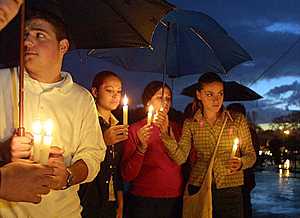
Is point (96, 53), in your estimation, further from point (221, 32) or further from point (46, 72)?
point (46, 72)

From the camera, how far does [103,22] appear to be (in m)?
3.80

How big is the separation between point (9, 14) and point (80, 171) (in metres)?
1.02

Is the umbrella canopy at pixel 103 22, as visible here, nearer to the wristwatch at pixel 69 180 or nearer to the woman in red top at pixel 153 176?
the wristwatch at pixel 69 180

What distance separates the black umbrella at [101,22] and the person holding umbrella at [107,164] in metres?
0.77

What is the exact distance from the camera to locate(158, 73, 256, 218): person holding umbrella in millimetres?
5055

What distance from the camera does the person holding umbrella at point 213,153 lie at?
199 inches

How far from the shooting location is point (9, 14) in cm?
227

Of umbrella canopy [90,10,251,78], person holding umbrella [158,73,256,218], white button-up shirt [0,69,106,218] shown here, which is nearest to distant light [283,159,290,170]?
umbrella canopy [90,10,251,78]

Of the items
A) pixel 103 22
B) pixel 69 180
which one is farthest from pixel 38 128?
pixel 103 22

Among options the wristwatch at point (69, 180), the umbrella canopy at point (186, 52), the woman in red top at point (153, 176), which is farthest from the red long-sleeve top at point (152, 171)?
the wristwatch at point (69, 180)

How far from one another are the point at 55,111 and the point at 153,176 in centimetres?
250

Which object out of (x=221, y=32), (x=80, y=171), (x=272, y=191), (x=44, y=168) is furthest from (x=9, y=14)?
(x=272, y=191)

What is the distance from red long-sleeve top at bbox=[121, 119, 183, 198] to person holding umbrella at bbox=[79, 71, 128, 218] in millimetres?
119

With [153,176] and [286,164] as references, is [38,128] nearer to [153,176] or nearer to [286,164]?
[153,176]
